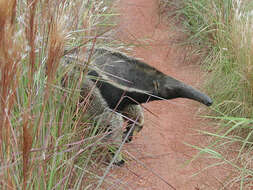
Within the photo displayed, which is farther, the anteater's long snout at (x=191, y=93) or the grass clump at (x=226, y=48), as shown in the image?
the grass clump at (x=226, y=48)

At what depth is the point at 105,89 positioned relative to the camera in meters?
3.38

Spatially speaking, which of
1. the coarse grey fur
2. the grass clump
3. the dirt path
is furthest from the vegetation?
the coarse grey fur

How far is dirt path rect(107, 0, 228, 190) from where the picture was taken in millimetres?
3191

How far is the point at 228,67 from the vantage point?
165 inches

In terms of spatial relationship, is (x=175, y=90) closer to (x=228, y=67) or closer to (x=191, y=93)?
(x=191, y=93)

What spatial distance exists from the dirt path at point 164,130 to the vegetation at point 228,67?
23 cm

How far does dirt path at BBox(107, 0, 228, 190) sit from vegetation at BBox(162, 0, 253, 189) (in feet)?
0.75

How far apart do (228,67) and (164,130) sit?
0.99m

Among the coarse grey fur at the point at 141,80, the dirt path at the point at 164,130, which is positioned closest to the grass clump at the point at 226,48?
the dirt path at the point at 164,130

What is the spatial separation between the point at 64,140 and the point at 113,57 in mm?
1295

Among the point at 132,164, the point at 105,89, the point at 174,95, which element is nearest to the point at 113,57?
the point at 105,89

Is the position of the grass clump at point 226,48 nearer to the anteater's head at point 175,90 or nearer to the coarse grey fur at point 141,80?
the anteater's head at point 175,90

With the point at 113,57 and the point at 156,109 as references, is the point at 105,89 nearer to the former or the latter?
the point at 113,57

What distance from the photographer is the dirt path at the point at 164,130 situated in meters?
3.19
